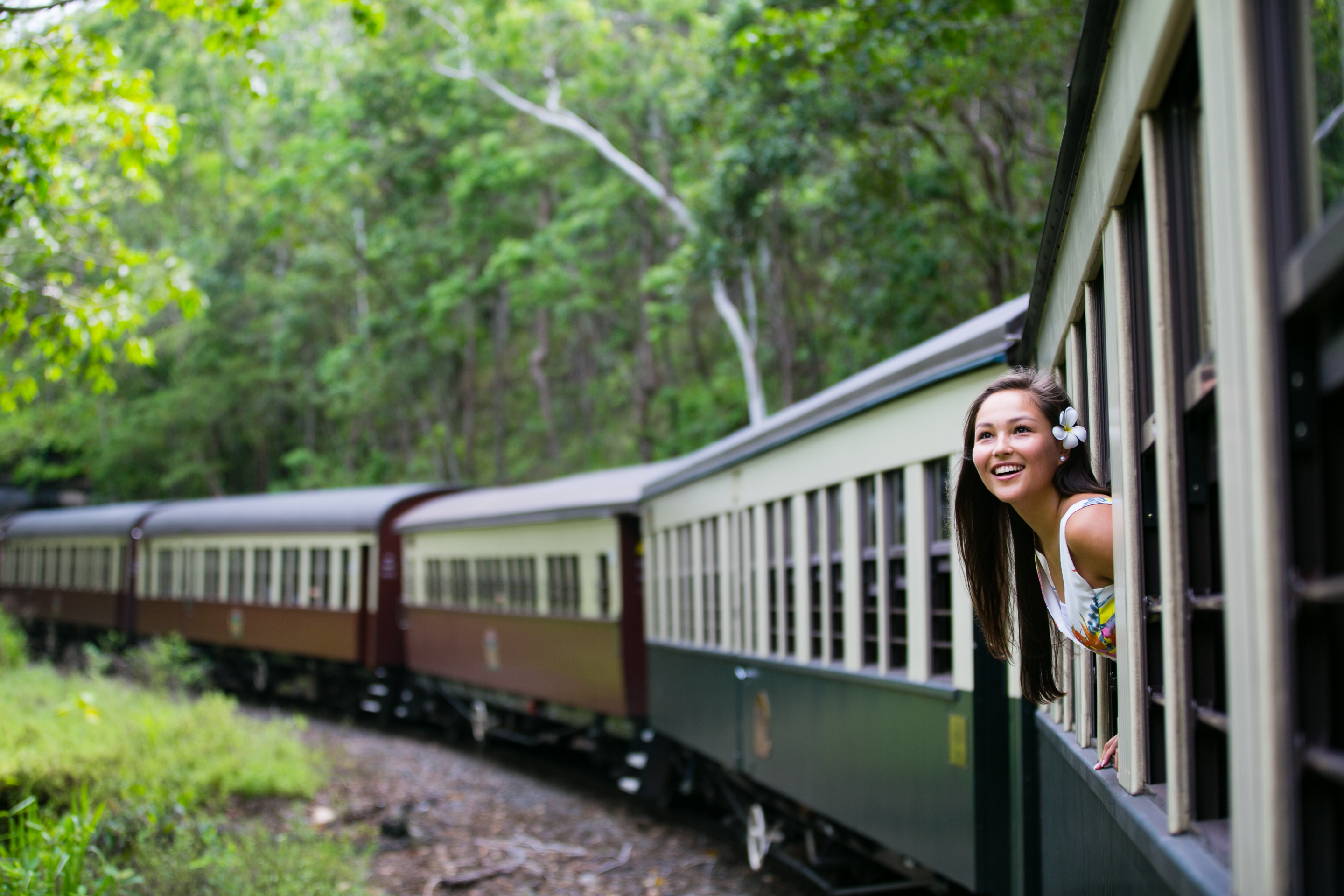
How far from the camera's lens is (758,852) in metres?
7.98

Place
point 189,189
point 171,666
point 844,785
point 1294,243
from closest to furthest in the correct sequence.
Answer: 1. point 1294,243
2. point 844,785
3. point 171,666
4. point 189,189

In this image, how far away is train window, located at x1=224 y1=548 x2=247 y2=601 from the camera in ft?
64.8

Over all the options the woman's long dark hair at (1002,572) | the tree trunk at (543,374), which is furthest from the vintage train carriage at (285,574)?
the woman's long dark hair at (1002,572)

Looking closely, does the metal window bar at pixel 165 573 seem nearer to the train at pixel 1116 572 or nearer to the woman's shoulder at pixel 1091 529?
the train at pixel 1116 572

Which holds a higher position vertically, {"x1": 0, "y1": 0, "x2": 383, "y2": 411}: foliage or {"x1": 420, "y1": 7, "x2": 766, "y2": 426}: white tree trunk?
{"x1": 420, "y1": 7, "x2": 766, "y2": 426}: white tree trunk

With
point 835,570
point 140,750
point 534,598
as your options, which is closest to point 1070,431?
point 835,570

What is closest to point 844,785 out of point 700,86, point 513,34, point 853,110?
point 853,110

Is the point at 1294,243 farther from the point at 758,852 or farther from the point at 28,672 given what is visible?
the point at 28,672

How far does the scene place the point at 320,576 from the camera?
17.7 metres

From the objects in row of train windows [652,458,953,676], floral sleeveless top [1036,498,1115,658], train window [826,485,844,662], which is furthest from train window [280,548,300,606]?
floral sleeveless top [1036,498,1115,658]

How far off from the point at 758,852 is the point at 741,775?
821 millimetres

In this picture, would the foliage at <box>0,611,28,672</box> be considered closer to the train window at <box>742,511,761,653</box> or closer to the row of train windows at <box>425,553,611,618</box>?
the row of train windows at <box>425,553,611,618</box>

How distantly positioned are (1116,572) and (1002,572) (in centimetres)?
51

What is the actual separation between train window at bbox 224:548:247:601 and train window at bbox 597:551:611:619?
9.93 m
